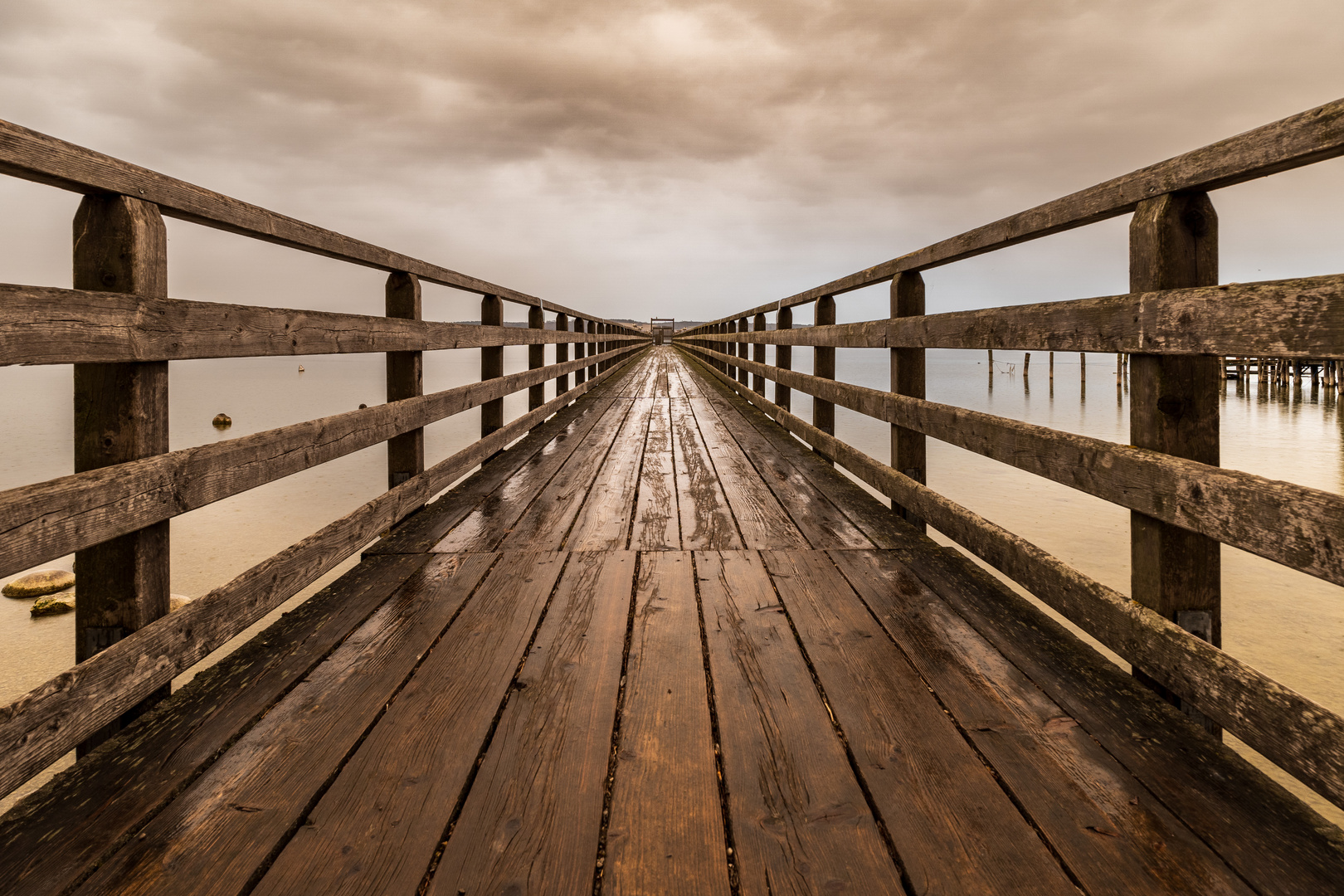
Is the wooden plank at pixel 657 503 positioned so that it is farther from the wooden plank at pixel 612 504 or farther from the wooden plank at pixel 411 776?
the wooden plank at pixel 411 776

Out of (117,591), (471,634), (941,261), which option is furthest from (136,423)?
(941,261)

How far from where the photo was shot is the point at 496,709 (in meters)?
1.39

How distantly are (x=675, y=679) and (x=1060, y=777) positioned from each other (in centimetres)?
77

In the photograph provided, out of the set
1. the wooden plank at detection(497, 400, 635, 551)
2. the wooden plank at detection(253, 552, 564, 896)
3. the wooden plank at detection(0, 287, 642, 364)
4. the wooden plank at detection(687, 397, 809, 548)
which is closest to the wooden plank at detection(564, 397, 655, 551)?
the wooden plank at detection(497, 400, 635, 551)

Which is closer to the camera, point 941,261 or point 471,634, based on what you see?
point 471,634

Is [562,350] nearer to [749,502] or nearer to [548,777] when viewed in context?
[749,502]

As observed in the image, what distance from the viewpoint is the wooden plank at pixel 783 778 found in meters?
0.97

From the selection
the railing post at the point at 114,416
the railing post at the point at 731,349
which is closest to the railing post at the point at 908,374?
the railing post at the point at 114,416

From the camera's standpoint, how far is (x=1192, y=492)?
1.25m

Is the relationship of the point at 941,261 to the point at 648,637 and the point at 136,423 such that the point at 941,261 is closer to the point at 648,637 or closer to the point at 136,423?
the point at 648,637

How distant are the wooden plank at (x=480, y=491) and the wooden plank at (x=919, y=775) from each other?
60.9 inches

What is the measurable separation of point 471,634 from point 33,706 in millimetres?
859

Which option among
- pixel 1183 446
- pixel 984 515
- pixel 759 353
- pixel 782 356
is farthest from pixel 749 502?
pixel 984 515

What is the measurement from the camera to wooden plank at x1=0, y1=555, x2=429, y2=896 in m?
1.00
